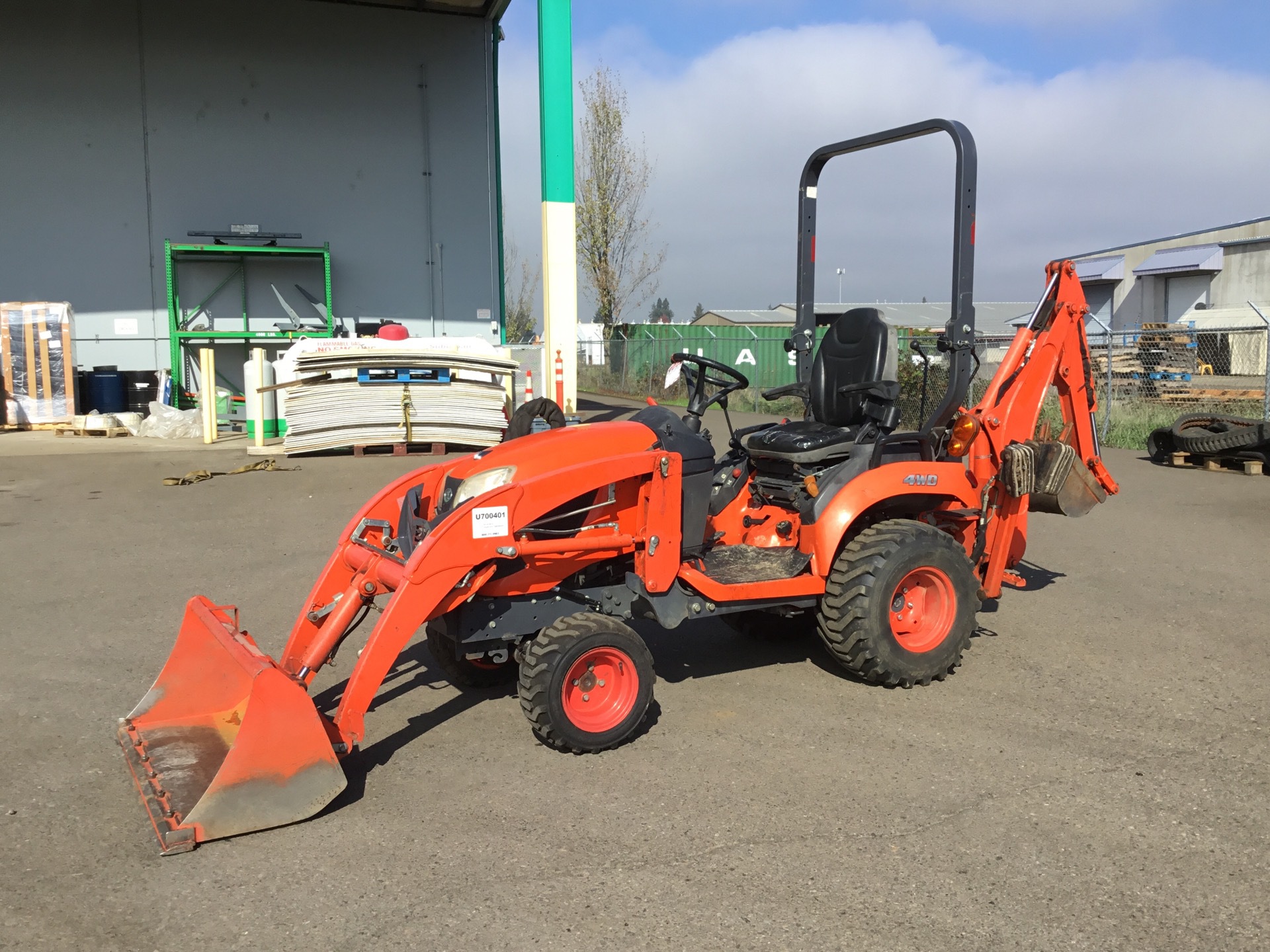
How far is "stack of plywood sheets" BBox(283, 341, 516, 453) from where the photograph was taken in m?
13.5

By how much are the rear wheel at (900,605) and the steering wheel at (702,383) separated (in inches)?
37.2

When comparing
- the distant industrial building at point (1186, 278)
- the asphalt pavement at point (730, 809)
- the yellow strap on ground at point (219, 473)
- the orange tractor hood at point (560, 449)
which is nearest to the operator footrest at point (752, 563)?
the asphalt pavement at point (730, 809)

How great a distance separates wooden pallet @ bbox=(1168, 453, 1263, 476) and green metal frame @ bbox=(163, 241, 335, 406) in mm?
14256

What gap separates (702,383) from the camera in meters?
5.20

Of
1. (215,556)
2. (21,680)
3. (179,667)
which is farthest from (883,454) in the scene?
(215,556)

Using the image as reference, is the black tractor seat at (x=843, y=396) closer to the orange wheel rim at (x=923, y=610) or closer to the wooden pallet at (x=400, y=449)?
the orange wheel rim at (x=923, y=610)

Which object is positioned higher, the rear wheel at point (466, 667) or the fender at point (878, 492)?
the fender at point (878, 492)

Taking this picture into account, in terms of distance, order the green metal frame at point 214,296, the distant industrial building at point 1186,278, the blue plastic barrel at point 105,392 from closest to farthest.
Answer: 1. the blue plastic barrel at point 105,392
2. the green metal frame at point 214,296
3. the distant industrial building at point 1186,278

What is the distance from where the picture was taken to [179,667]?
442cm

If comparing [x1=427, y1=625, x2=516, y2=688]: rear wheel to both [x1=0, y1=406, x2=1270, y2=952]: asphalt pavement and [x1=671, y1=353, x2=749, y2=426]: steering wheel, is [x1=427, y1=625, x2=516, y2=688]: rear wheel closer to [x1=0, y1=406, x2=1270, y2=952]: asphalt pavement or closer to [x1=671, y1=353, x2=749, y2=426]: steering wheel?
[x1=0, y1=406, x2=1270, y2=952]: asphalt pavement

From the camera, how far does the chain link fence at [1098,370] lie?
16.0 meters

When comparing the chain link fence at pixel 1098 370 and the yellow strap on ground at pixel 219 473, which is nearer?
the yellow strap on ground at pixel 219 473

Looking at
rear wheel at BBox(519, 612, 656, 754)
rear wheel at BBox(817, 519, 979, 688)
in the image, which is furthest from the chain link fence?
rear wheel at BBox(519, 612, 656, 754)

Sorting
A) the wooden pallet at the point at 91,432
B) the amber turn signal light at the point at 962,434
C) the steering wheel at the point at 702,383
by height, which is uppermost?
the steering wheel at the point at 702,383
